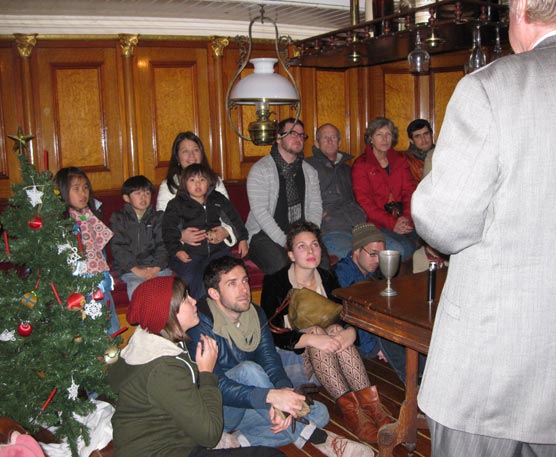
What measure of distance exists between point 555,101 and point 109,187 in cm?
418

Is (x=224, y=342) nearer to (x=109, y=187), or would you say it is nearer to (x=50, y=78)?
(x=109, y=187)

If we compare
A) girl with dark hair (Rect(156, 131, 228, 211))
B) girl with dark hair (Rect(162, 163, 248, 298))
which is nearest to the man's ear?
girl with dark hair (Rect(162, 163, 248, 298))

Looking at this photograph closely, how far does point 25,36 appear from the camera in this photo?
14.4 feet

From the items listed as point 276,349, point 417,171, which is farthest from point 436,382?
point 417,171

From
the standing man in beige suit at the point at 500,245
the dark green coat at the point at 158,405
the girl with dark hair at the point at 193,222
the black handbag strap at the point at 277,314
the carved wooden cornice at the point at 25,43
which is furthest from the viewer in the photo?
the carved wooden cornice at the point at 25,43

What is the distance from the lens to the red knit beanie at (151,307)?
190 cm

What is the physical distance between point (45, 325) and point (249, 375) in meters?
0.83

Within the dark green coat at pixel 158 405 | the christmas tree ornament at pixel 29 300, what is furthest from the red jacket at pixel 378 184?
the dark green coat at pixel 158 405

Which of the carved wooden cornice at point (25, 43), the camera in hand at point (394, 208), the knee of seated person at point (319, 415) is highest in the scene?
the carved wooden cornice at point (25, 43)

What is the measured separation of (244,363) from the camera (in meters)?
2.55

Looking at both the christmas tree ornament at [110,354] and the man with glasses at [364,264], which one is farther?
the man with glasses at [364,264]

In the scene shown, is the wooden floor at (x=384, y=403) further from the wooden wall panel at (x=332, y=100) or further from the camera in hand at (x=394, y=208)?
the wooden wall panel at (x=332, y=100)

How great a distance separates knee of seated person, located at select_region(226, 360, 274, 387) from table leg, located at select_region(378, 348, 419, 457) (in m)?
0.52

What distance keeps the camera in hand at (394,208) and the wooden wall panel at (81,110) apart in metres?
2.13
